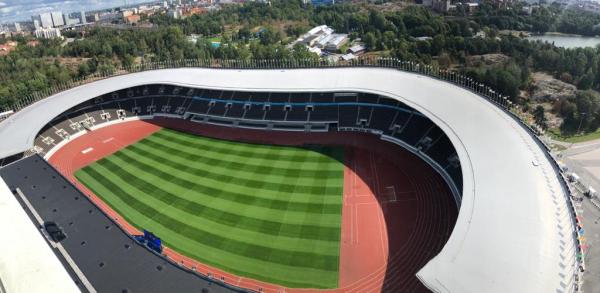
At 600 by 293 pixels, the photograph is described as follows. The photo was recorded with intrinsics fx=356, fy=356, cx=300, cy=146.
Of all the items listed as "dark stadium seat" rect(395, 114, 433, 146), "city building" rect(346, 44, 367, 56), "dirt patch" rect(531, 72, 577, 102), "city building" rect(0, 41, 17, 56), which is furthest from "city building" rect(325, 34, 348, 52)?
"city building" rect(0, 41, 17, 56)

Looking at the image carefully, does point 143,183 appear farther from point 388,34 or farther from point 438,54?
point 388,34

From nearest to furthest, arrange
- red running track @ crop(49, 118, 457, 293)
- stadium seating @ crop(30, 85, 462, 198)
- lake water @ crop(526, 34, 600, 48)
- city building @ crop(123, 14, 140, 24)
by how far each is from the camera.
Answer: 1. red running track @ crop(49, 118, 457, 293)
2. stadium seating @ crop(30, 85, 462, 198)
3. lake water @ crop(526, 34, 600, 48)
4. city building @ crop(123, 14, 140, 24)

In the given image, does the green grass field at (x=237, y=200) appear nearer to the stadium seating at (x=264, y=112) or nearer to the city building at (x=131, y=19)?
the stadium seating at (x=264, y=112)

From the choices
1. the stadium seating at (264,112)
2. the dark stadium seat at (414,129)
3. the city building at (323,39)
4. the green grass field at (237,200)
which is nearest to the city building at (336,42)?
the city building at (323,39)

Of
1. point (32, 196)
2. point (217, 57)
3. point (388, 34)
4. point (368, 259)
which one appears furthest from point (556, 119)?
point (217, 57)

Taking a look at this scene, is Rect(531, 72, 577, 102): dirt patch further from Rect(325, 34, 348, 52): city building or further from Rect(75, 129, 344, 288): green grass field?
Rect(325, 34, 348, 52): city building
